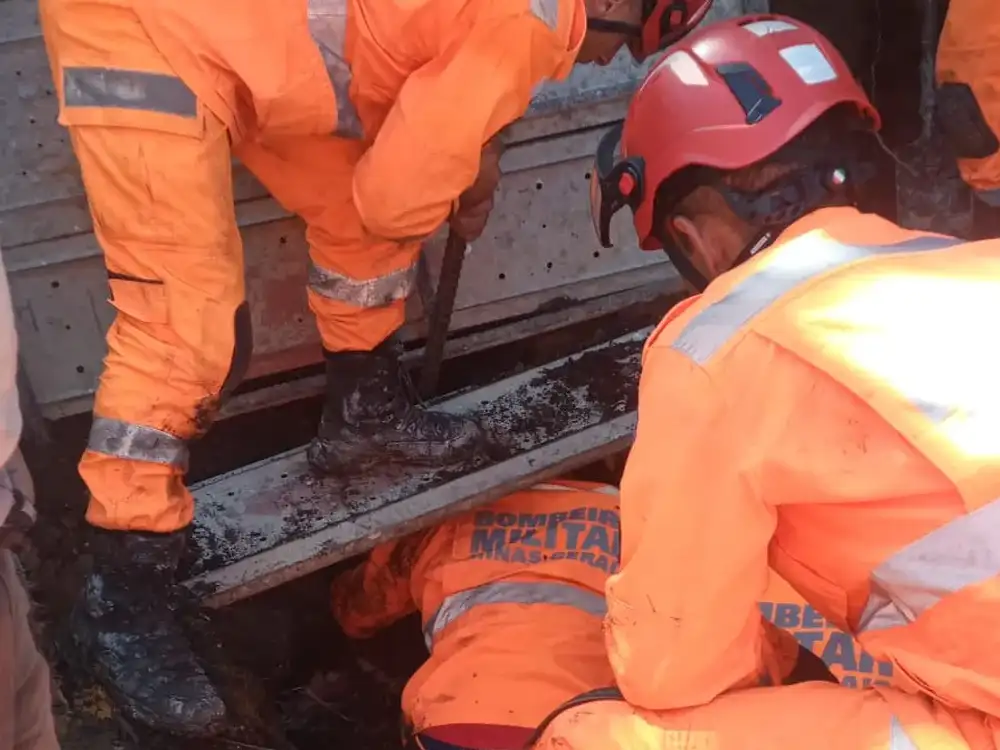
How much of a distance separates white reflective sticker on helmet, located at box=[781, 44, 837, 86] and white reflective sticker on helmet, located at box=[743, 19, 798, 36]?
2.6 inches

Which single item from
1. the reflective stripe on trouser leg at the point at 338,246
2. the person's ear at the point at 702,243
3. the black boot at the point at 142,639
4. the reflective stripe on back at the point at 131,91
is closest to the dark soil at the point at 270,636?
the black boot at the point at 142,639

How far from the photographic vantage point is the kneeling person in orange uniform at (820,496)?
3.66ft

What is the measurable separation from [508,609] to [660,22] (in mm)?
1343

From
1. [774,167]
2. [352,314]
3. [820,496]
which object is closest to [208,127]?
[352,314]

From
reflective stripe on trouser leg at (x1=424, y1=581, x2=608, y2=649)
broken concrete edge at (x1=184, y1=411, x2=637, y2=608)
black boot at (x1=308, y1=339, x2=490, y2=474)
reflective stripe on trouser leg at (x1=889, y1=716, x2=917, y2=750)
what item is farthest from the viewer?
black boot at (x1=308, y1=339, x2=490, y2=474)

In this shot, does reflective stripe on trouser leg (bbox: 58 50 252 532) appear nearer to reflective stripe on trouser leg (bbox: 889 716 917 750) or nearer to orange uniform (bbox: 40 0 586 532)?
orange uniform (bbox: 40 0 586 532)

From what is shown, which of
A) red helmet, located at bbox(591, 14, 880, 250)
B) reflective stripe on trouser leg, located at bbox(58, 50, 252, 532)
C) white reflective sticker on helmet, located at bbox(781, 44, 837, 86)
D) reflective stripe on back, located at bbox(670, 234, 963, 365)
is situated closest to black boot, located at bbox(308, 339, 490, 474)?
reflective stripe on trouser leg, located at bbox(58, 50, 252, 532)

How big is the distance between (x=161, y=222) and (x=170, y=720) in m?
0.91

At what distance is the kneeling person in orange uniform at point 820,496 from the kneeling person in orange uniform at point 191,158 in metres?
0.67

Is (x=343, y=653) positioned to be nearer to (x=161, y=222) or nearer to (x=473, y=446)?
(x=473, y=446)

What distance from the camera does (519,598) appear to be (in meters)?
2.02

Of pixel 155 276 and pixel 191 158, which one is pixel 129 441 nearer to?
pixel 155 276

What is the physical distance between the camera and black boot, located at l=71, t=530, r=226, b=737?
185cm

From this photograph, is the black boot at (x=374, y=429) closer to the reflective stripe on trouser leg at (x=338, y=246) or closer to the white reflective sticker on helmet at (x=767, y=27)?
the reflective stripe on trouser leg at (x=338, y=246)
